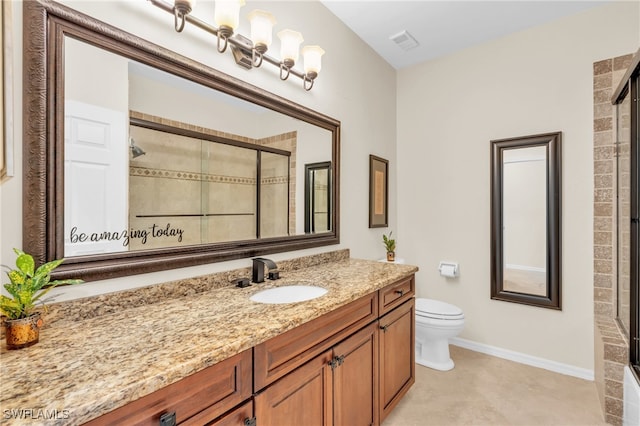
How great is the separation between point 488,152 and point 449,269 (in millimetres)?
1122

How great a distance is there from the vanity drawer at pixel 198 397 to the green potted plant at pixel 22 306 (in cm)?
38

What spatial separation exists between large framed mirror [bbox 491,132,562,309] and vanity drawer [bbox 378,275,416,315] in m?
1.17

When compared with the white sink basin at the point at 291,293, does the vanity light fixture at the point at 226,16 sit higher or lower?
higher

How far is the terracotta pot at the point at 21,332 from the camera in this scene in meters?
0.77

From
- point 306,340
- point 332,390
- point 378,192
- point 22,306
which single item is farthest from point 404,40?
point 22,306

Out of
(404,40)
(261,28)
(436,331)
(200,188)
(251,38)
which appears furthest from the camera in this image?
(404,40)

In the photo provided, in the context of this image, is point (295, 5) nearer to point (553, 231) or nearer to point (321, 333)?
point (321, 333)

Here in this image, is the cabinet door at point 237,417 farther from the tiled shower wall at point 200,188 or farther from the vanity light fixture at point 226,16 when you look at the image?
the vanity light fixture at point 226,16

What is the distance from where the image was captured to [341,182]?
237 cm

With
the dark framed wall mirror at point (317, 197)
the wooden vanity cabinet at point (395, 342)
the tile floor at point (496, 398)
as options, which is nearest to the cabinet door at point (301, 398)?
the wooden vanity cabinet at point (395, 342)

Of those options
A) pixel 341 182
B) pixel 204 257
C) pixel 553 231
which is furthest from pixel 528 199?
pixel 204 257

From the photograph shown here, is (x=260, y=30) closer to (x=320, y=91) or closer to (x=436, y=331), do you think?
(x=320, y=91)

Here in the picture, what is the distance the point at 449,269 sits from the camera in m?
2.85

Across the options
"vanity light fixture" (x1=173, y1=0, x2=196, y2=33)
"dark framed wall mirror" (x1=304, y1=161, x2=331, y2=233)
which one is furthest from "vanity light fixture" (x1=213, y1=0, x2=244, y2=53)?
"dark framed wall mirror" (x1=304, y1=161, x2=331, y2=233)
